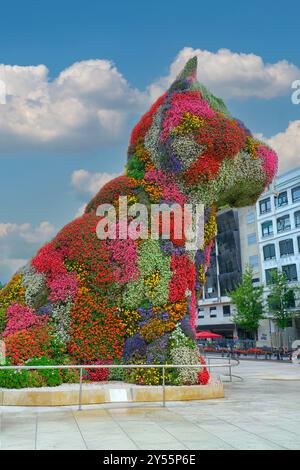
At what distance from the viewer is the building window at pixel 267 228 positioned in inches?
2388

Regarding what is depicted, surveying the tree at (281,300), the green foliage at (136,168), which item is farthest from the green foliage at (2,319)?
the tree at (281,300)

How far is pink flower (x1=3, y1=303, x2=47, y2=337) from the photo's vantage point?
48.0 ft

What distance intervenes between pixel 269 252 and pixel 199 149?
1857 inches

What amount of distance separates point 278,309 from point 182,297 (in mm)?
40738

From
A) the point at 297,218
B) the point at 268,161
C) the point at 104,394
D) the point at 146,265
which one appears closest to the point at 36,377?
the point at 104,394

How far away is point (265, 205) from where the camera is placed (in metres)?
62.1

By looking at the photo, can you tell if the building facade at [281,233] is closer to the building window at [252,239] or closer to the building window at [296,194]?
the building window at [296,194]

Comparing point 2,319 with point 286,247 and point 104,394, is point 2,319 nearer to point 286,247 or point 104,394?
point 104,394

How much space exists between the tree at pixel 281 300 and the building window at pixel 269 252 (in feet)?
20.1

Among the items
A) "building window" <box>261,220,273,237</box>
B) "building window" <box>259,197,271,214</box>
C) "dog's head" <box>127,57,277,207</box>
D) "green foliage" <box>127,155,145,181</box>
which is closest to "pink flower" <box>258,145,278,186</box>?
"dog's head" <box>127,57,277,207</box>

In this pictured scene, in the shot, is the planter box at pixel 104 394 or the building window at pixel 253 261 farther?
the building window at pixel 253 261

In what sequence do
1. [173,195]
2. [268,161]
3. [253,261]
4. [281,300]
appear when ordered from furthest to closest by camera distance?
[253,261], [281,300], [268,161], [173,195]

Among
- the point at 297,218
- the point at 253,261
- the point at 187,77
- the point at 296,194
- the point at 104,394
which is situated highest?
the point at 296,194

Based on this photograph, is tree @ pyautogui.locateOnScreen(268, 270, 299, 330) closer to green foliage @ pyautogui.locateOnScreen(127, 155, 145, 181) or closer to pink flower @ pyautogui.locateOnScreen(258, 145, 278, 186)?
pink flower @ pyautogui.locateOnScreen(258, 145, 278, 186)
